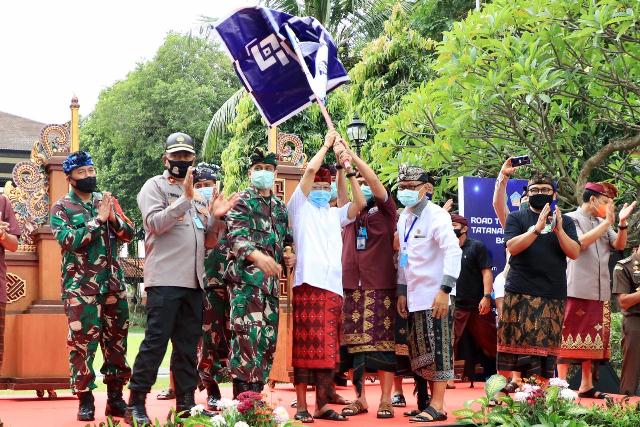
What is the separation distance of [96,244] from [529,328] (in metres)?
3.29

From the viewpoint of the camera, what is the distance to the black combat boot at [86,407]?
662cm

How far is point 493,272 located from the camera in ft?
32.8

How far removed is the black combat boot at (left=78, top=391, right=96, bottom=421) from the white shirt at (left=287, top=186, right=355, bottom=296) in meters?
1.69

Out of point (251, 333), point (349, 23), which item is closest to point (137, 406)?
point (251, 333)

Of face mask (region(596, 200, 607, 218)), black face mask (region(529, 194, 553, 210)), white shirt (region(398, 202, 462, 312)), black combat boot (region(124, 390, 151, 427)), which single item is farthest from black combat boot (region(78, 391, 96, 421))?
face mask (region(596, 200, 607, 218))

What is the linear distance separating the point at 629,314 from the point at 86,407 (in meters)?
5.06

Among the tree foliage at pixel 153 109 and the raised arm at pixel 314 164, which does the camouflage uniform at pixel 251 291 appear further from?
the tree foliage at pixel 153 109

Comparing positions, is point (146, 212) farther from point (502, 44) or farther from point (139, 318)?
point (139, 318)

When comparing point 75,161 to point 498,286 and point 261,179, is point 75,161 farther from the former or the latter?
point 498,286

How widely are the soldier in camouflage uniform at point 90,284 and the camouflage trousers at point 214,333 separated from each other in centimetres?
88

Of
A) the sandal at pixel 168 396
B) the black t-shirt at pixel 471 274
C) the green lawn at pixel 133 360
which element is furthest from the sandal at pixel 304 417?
the black t-shirt at pixel 471 274

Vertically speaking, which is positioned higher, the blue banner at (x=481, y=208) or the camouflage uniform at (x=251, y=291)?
the blue banner at (x=481, y=208)

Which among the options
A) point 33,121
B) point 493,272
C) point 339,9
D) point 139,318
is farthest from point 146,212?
point 139,318

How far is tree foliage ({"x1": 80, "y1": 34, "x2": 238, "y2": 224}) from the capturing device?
38.2m
